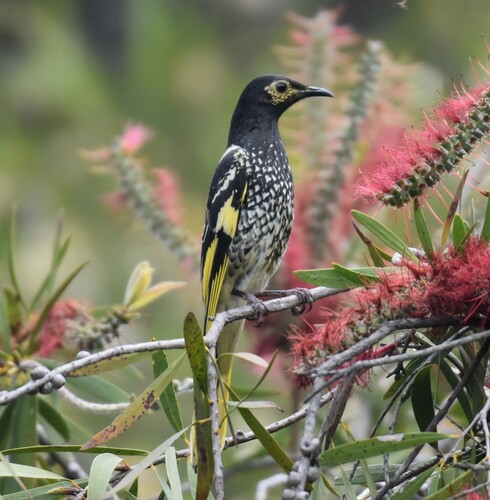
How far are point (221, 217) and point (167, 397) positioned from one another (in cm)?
133

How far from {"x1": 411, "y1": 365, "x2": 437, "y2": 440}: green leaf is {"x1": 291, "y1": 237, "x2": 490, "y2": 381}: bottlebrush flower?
177mm

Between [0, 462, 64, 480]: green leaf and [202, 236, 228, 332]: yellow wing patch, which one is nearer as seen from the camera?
[0, 462, 64, 480]: green leaf

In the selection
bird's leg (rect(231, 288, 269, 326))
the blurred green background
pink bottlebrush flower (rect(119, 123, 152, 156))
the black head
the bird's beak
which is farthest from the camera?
the blurred green background

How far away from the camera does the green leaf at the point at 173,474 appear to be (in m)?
1.67

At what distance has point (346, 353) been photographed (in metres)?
1.61

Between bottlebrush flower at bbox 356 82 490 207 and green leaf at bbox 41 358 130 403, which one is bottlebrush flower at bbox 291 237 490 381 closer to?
bottlebrush flower at bbox 356 82 490 207

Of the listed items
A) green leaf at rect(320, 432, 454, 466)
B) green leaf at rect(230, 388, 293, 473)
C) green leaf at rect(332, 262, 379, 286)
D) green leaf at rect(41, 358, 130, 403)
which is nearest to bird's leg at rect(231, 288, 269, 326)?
green leaf at rect(41, 358, 130, 403)

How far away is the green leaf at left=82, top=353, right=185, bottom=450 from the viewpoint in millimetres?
1692

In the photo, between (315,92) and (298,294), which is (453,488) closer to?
(298,294)

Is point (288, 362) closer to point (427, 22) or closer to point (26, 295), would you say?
point (26, 295)

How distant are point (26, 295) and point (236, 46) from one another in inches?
133

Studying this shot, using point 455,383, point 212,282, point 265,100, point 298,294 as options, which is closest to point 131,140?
point 265,100

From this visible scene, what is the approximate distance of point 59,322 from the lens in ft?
9.85

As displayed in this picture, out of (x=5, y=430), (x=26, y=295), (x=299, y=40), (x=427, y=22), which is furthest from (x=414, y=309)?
(x=427, y=22)
